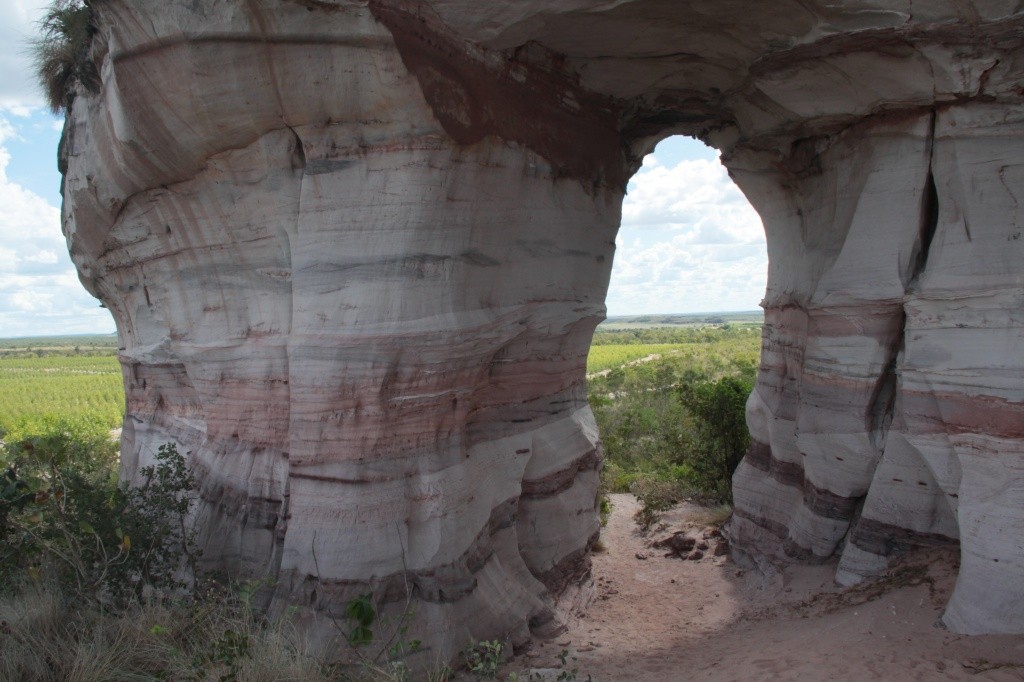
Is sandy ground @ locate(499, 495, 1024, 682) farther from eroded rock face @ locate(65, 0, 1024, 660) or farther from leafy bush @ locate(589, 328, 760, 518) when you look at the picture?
leafy bush @ locate(589, 328, 760, 518)

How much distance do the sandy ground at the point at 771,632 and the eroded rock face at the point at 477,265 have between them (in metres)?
0.27

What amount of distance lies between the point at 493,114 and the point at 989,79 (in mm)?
3579

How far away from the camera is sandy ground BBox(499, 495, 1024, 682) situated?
4.30m

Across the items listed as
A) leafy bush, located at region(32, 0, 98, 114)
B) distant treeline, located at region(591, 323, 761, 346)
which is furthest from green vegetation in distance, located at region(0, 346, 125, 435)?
distant treeline, located at region(591, 323, 761, 346)

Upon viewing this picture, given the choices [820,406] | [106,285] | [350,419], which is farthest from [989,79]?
[106,285]

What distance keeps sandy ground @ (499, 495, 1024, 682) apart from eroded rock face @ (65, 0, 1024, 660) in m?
0.27

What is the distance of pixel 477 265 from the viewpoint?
208 inches

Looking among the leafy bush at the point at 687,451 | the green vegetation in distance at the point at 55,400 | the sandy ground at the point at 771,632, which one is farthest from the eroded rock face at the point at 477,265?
the green vegetation in distance at the point at 55,400

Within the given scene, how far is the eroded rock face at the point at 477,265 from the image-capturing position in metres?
4.55

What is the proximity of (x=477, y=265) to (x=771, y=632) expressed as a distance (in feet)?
12.4

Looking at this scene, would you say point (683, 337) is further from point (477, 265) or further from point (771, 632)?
point (477, 265)

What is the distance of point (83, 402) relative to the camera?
31672mm

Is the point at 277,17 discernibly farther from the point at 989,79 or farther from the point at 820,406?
the point at 820,406

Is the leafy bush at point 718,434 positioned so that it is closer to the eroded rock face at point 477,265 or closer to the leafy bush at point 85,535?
the eroded rock face at point 477,265
